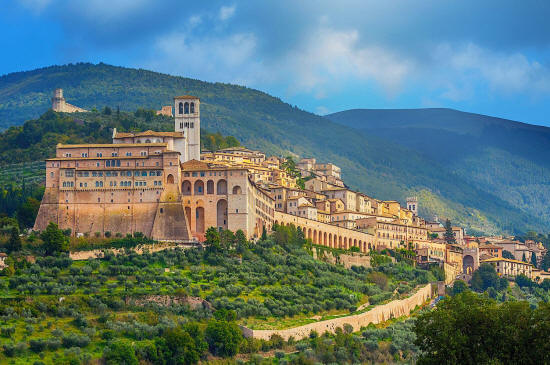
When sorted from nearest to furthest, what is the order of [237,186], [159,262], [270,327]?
[270,327]
[159,262]
[237,186]

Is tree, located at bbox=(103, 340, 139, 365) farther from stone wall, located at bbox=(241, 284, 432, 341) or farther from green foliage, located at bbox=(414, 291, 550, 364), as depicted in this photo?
green foliage, located at bbox=(414, 291, 550, 364)

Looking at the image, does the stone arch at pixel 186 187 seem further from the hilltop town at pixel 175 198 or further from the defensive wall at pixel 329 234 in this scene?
the defensive wall at pixel 329 234

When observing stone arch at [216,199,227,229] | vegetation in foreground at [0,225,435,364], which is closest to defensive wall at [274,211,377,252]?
vegetation in foreground at [0,225,435,364]

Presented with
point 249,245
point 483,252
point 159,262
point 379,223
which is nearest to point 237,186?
point 249,245

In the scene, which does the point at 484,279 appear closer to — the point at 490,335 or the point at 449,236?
the point at 449,236

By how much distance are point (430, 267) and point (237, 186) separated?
29.9 metres

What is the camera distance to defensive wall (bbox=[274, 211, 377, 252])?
351ft

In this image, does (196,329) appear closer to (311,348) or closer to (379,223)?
(311,348)

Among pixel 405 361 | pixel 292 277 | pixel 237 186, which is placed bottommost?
pixel 405 361

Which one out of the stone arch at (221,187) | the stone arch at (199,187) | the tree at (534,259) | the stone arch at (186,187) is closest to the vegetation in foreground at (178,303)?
the stone arch at (221,187)

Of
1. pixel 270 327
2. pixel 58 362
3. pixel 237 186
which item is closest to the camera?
pixel 58 362

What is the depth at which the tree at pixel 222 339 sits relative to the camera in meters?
74.9

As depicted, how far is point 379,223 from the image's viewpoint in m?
120

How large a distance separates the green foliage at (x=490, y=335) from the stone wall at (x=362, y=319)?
22.5 metres
